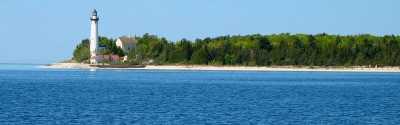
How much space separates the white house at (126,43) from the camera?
142 meters

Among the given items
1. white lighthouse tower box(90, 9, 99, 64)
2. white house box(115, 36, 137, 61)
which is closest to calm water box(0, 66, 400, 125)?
white lighthouse tower box(90, 9, 99, 64)

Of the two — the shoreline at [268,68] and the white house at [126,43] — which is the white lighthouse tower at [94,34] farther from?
the white house at [126,43]

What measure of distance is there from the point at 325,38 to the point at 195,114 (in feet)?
354

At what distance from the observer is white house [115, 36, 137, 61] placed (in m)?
142

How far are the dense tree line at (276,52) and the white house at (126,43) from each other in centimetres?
134

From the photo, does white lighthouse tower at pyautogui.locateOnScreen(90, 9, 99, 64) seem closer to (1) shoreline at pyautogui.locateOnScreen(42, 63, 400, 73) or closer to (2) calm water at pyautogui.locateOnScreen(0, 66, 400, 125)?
(1) shoreline at pyautogui.locateOnScreen(42, 63, 400, 73)

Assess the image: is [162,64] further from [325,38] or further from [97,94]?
[97,94]

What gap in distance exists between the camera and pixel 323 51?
13400cm

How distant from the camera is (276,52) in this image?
135 m

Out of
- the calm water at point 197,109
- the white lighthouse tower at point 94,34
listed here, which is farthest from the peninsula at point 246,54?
the calm water at point 197,109

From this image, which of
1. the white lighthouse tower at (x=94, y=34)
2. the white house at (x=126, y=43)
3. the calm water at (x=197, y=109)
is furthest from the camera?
the white house at (x=126, y=43)

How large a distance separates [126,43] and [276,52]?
2170 centimetres

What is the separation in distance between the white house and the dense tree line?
4.38 feet

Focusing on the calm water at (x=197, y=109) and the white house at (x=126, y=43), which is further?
the white house at (x=126, y=43)
